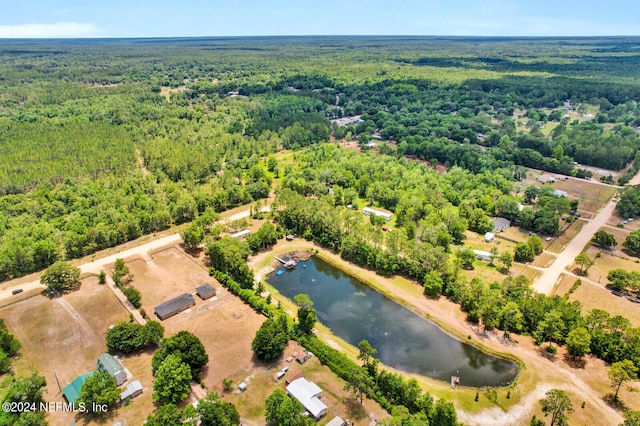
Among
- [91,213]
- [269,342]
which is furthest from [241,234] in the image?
[269,342]

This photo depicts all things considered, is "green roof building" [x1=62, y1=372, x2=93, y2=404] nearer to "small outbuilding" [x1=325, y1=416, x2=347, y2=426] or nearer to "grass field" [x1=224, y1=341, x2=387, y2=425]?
"grass field" [x1=224, y1=341, x2=387, y2=425]

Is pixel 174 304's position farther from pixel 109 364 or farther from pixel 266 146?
pixel 266 146

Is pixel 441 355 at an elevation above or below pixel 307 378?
below

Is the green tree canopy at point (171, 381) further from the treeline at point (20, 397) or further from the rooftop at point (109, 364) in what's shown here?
A: the treeline at point (20, 397)

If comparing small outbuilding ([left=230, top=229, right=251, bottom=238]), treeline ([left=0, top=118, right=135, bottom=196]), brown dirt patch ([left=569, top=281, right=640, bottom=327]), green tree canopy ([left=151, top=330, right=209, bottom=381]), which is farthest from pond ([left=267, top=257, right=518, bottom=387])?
treeline ([left=0, top=118, right=135, bottom=196])

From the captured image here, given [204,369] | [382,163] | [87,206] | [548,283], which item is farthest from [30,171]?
[548,283]

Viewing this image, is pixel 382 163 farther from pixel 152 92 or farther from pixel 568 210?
pixel 152 92

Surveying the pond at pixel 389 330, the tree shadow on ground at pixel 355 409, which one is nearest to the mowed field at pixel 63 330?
the pond at pixel 389 330

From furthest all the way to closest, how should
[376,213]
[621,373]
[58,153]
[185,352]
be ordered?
[58,153] < [376,213] < [185,352] < [621,373]
